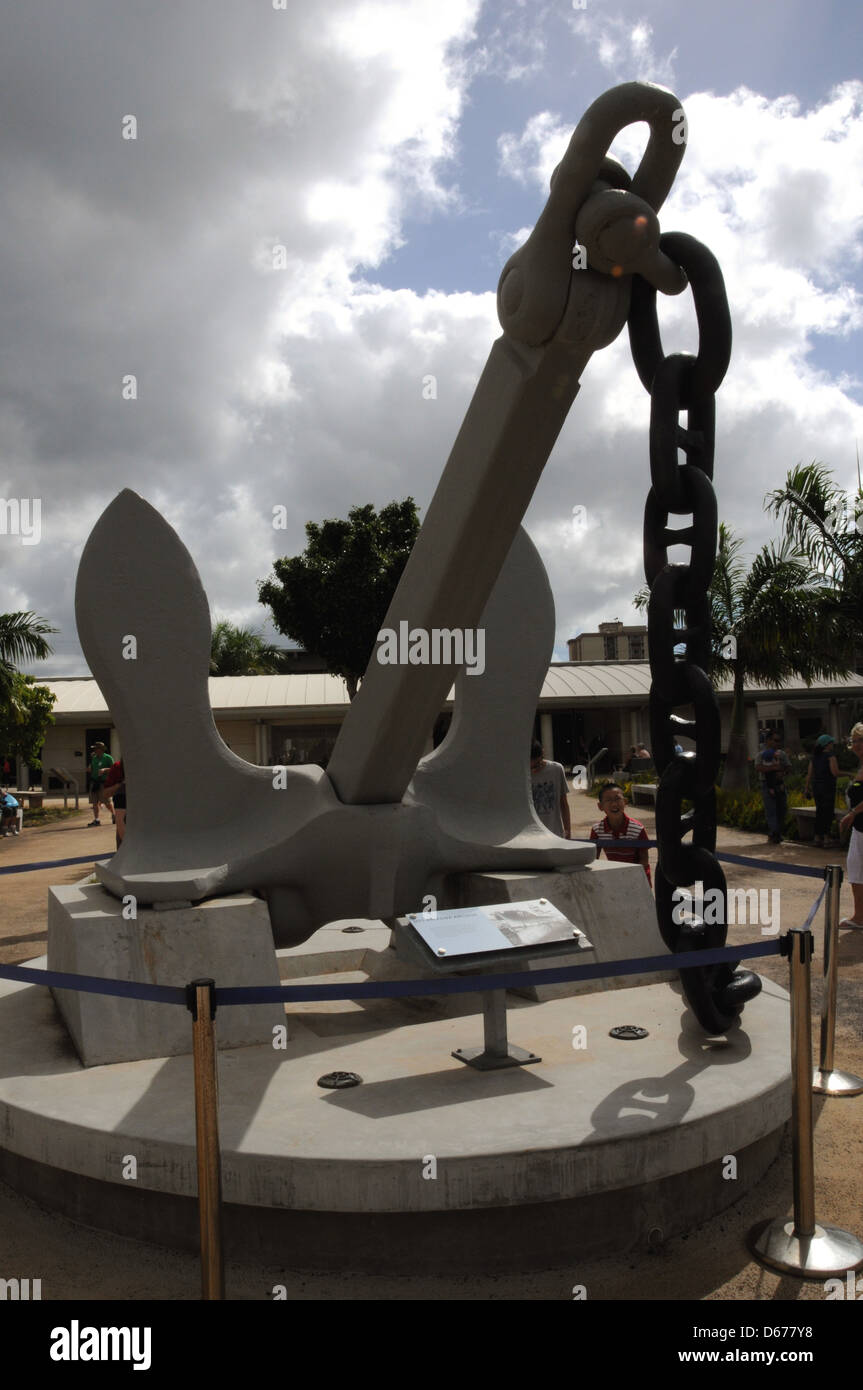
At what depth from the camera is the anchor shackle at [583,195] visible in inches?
124

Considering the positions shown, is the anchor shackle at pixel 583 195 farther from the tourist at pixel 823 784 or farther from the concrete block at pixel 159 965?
the tourist at pixel 823 784

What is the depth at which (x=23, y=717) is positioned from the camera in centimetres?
1706

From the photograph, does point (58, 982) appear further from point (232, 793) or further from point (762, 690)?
point (762, 690)

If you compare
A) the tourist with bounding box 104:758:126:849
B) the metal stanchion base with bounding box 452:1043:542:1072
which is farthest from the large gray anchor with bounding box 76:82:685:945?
the tourist with bounding box 104:758:126:849

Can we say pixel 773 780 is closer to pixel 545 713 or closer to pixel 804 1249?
pixel 804 1249

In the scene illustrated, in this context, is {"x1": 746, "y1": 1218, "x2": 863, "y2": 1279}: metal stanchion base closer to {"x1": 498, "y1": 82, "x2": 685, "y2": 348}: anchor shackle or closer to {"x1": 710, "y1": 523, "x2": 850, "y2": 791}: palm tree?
{"x1": 498, "y1": 82, "x2": 685, "y2": 348}: anchor shackle

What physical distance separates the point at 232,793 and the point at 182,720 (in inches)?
16.6

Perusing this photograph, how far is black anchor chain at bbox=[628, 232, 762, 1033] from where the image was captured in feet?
11.2

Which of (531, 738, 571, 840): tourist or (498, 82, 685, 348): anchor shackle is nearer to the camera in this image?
(498, 82, 685, 348): anchor shackle

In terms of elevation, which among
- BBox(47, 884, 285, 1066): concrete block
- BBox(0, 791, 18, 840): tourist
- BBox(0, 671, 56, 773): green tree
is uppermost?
BBox(0, 671, 56, 773): green tree

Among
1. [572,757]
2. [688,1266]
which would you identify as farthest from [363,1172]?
[572,757]

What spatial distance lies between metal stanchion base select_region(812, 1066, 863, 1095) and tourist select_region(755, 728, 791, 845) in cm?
725

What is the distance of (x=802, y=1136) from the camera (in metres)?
2.86

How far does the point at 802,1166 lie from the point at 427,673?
217cm
